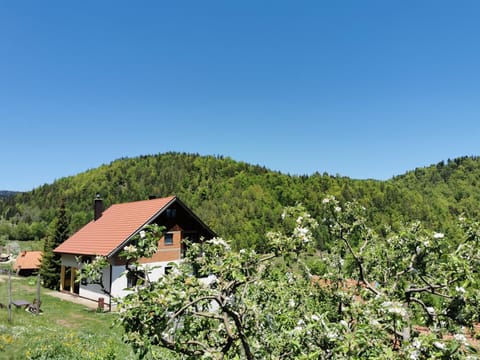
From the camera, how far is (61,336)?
10.9 m

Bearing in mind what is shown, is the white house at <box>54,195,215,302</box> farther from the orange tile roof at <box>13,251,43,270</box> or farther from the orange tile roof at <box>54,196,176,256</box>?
the orange tile roof at <box>13,251,43,270</box>

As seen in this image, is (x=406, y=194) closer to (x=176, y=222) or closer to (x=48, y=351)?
(x=176, y=222)

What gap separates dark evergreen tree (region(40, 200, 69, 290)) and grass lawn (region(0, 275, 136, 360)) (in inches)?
250

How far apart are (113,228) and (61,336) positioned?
43.6 ft

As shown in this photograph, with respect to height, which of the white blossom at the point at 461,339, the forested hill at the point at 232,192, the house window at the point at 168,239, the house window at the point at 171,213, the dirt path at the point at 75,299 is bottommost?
the dirt path at the point at 75,299

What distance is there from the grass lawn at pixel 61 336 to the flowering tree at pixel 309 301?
94 centimetres

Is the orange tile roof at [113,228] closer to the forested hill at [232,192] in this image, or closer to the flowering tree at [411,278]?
the flowering tree at [411,278]

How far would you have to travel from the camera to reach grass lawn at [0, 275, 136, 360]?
8836 millimetres

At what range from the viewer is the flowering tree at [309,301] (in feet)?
8.59

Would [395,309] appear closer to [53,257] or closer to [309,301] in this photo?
[309,301]

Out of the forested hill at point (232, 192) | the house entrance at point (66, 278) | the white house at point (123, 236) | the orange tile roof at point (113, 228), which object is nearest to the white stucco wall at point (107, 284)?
the white house at point (123, 236)

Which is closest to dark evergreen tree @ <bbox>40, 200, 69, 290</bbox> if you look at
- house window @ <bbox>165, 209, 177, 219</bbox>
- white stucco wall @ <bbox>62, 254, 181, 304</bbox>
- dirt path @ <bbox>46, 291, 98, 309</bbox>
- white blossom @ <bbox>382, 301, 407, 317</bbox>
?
dirt path @ <bbox>46, 291, 98, 309</bbox>

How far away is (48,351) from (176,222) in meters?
15.1

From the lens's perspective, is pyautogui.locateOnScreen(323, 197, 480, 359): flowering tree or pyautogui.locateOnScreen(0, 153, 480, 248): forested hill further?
pyautogui.locateOnScreen(0, 153, 480, 248): forested hill
